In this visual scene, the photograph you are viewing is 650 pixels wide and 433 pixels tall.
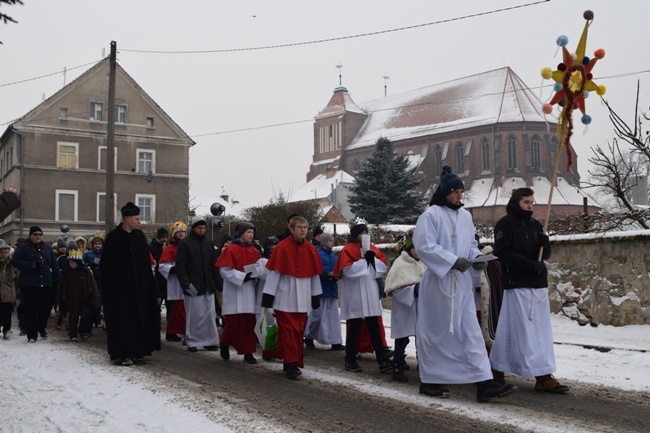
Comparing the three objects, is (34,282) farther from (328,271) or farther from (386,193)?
(386,193)

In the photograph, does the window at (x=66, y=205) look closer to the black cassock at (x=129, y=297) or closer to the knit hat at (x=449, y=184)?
the black cassock at (x=129, y=297)

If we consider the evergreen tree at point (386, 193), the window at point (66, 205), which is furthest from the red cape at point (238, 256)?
the window at point (66, 205)

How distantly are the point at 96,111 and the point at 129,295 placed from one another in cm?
3876

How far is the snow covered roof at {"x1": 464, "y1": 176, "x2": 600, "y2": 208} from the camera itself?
221 feet

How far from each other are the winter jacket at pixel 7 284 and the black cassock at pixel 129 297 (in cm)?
400

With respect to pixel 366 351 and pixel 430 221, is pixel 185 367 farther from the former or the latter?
pixel 430 221

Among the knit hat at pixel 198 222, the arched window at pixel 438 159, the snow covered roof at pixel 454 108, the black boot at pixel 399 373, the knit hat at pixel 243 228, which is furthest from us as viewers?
the arched window at pixel 438 159

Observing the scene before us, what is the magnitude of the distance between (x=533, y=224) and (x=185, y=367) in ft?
15.4

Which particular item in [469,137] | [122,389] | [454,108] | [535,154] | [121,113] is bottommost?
[122,389]

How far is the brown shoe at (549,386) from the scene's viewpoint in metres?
7.43

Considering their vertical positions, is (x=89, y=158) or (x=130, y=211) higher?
(x=89, y=158)

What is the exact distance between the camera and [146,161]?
4747 centimetres

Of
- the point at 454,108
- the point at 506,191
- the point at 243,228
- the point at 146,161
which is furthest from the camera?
the point at 454,108

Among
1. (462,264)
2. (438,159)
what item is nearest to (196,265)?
(462,264)
